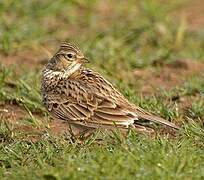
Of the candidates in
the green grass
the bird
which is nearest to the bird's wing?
the bird

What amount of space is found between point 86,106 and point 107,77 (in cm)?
229

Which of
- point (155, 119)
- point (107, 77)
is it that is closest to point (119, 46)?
point (107, 77)

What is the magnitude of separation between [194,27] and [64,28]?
191cm

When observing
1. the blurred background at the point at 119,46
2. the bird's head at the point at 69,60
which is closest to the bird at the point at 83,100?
the bird's head at the point at 69,60

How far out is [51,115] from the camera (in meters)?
8.88

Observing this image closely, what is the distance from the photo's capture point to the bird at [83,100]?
825 centimetres

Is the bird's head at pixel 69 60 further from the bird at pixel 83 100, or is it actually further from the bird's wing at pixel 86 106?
the bird's wing at pixel 86 106

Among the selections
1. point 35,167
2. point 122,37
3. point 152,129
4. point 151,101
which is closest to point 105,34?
point 122,37

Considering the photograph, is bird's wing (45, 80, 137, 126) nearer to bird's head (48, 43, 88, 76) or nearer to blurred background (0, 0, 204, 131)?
bird's head (48, 43, 88, 76)

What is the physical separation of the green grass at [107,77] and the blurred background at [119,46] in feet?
0.04

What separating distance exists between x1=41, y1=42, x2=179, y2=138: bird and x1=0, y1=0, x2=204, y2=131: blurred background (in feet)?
1.64


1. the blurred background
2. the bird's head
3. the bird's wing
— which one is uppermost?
the bird's head

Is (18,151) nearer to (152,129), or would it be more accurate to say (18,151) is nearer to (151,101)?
(152,129)

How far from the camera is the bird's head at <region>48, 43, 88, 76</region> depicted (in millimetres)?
8992
